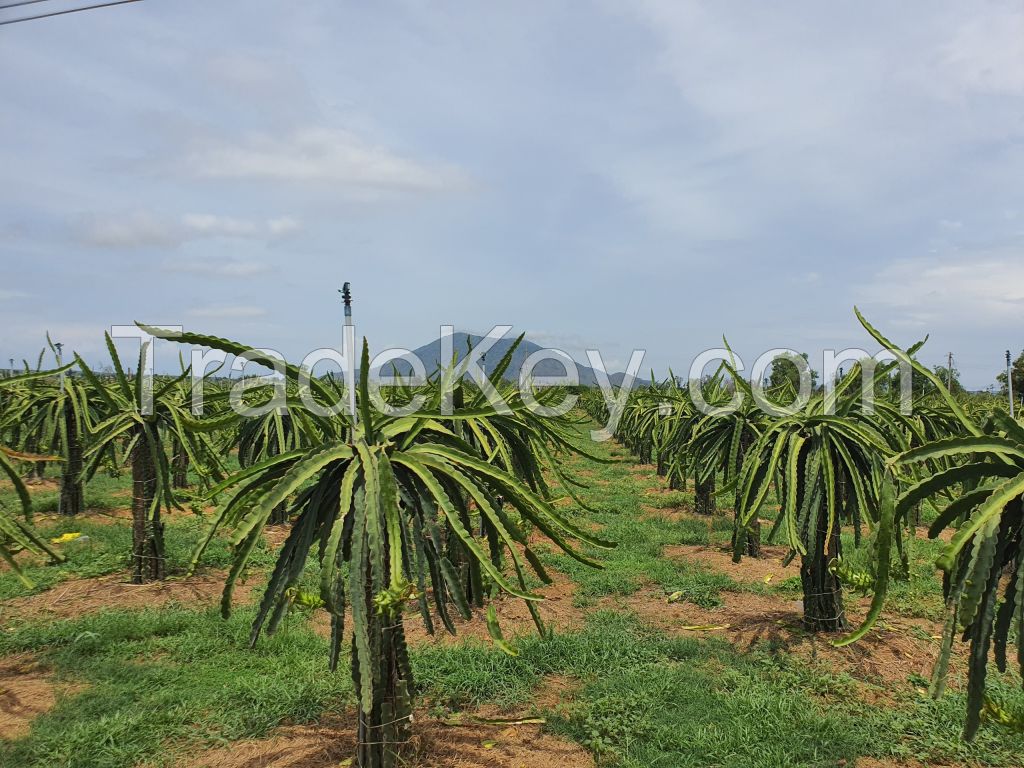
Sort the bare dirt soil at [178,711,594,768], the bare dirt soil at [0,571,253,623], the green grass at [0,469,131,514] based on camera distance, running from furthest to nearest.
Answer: the green grass at [0,469,131,514]
the bare dirt soil at [0,571,253,623]
the bare dirt soil at [178,711,594,768]

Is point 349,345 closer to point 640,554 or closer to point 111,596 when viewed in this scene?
point 111,596

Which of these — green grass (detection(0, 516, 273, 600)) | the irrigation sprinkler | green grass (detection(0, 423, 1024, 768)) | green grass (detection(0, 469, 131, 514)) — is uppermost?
the irrigation sprinkler

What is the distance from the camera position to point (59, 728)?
4.44m

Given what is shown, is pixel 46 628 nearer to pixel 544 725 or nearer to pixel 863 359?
pixel 544 725

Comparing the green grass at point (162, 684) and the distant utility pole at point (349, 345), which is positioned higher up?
the distant utility pole at point (349, 345)

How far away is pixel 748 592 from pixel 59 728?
23.6 feet

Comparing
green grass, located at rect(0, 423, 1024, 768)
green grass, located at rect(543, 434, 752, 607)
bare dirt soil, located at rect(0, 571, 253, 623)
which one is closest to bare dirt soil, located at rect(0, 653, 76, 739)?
green grass, located at rect(0, 423, 1024, 768)

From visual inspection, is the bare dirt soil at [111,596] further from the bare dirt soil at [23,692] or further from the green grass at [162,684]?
the bare dirt soil at [23,692]

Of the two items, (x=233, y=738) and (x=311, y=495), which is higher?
(x=311, y=495)

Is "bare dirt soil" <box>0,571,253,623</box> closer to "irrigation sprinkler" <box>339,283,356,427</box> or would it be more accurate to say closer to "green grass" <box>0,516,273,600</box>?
"green grass" <box>0,516,273,600</box>

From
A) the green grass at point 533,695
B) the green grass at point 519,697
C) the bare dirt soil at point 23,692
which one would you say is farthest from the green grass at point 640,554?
the bare dirt soil at point 23,692

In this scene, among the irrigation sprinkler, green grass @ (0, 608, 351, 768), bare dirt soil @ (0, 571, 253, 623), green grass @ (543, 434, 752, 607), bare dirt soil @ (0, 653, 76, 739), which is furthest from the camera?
green grass @ (543, 434, 752, 607)

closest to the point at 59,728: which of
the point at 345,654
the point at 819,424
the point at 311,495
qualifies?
the point at 345,654

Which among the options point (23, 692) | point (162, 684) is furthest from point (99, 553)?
point (162, 684)
